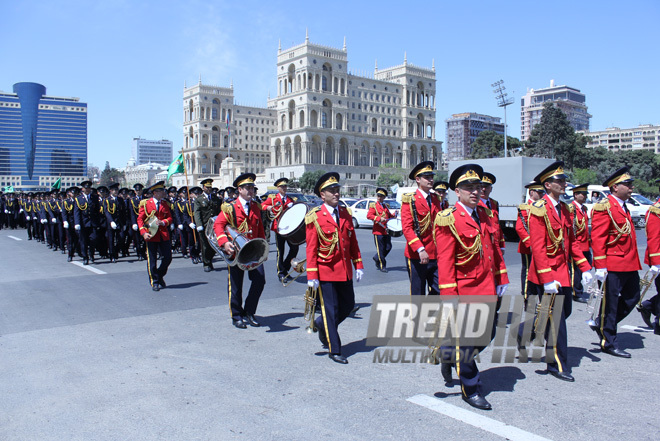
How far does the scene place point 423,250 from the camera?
6.31 metres

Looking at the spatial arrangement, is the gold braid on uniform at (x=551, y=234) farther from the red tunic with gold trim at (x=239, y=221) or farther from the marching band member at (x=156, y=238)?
the marching band member at (x=156, y=238)

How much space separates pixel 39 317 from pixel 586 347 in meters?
7.53

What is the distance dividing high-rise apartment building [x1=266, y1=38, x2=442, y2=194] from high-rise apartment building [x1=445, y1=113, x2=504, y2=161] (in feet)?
234

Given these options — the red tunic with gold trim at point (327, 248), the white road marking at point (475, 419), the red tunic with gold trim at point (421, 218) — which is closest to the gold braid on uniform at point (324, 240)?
the red tunic with gold trim at point (327, 248)

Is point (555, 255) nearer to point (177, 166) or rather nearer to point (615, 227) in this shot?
point (615, 227)

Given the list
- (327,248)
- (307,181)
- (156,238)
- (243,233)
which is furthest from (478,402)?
(307,181)

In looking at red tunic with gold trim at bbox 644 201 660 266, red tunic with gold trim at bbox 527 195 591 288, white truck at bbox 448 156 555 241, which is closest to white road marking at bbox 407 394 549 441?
red tunic with gold trim at bbox 527 195 591 288

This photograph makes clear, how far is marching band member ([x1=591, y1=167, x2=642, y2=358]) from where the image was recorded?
5758 millimetres

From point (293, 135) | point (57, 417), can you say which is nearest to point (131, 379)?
point (57, 417)

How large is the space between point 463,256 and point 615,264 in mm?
2532

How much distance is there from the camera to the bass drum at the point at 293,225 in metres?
8.32

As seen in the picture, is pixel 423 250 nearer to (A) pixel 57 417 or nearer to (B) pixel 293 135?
(A) pixel 57 417

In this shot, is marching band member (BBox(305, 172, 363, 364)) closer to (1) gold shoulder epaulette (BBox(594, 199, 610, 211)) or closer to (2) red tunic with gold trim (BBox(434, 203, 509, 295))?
(2) red tunic with gold trim (BBox(434, 203, 509, 295))

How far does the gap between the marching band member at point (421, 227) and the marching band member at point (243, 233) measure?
2040 mm
